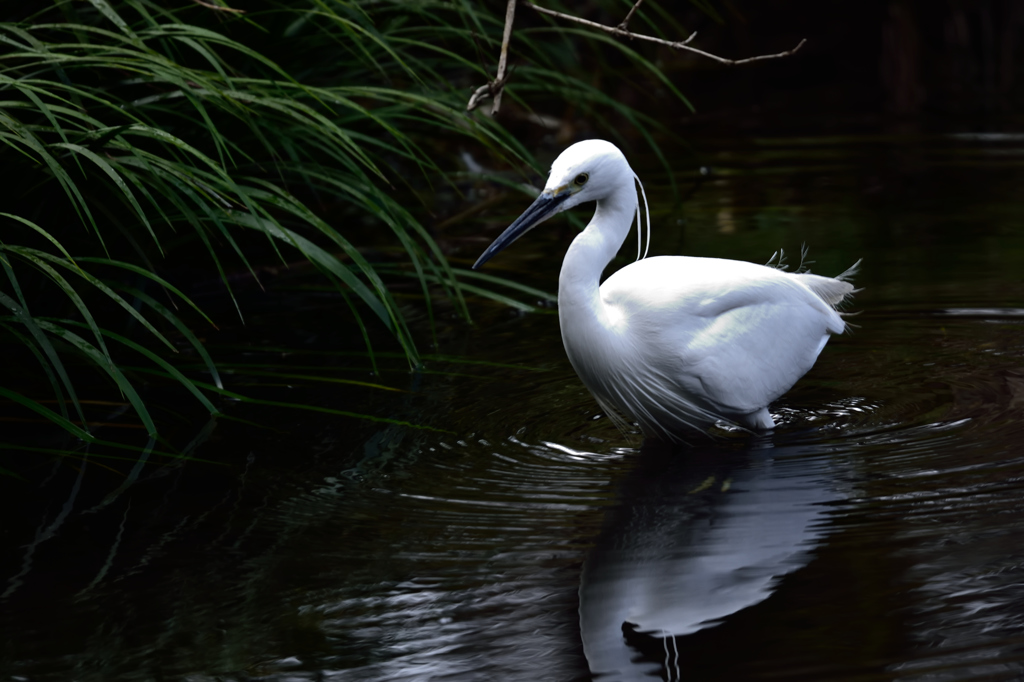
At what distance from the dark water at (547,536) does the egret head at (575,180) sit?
62 centimetres

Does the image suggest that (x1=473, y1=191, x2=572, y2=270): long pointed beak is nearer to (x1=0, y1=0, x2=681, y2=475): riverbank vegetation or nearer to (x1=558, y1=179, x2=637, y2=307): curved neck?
(x1=558, y1=179, x2=637, y2=307): curved neck

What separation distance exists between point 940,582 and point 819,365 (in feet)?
5.60

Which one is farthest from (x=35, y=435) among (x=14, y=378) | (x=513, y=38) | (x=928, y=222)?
(x=928, y=222)

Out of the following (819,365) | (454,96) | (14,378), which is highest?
(454,96)

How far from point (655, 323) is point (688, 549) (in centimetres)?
83

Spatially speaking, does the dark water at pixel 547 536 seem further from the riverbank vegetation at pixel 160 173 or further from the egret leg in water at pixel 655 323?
the riverbank vegetation at pixel 160 173

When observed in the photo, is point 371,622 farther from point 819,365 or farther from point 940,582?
point 819,365

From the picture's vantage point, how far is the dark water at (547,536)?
2205 mm

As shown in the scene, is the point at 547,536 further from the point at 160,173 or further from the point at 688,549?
the point at 160,173

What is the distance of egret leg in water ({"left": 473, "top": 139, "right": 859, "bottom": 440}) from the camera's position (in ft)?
10.3

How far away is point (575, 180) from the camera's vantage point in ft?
10.2

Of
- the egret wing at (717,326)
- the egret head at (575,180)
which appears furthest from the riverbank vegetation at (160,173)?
the egret wing at (717,326)

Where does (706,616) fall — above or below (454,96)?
below

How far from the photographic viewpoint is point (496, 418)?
11.4 feet
